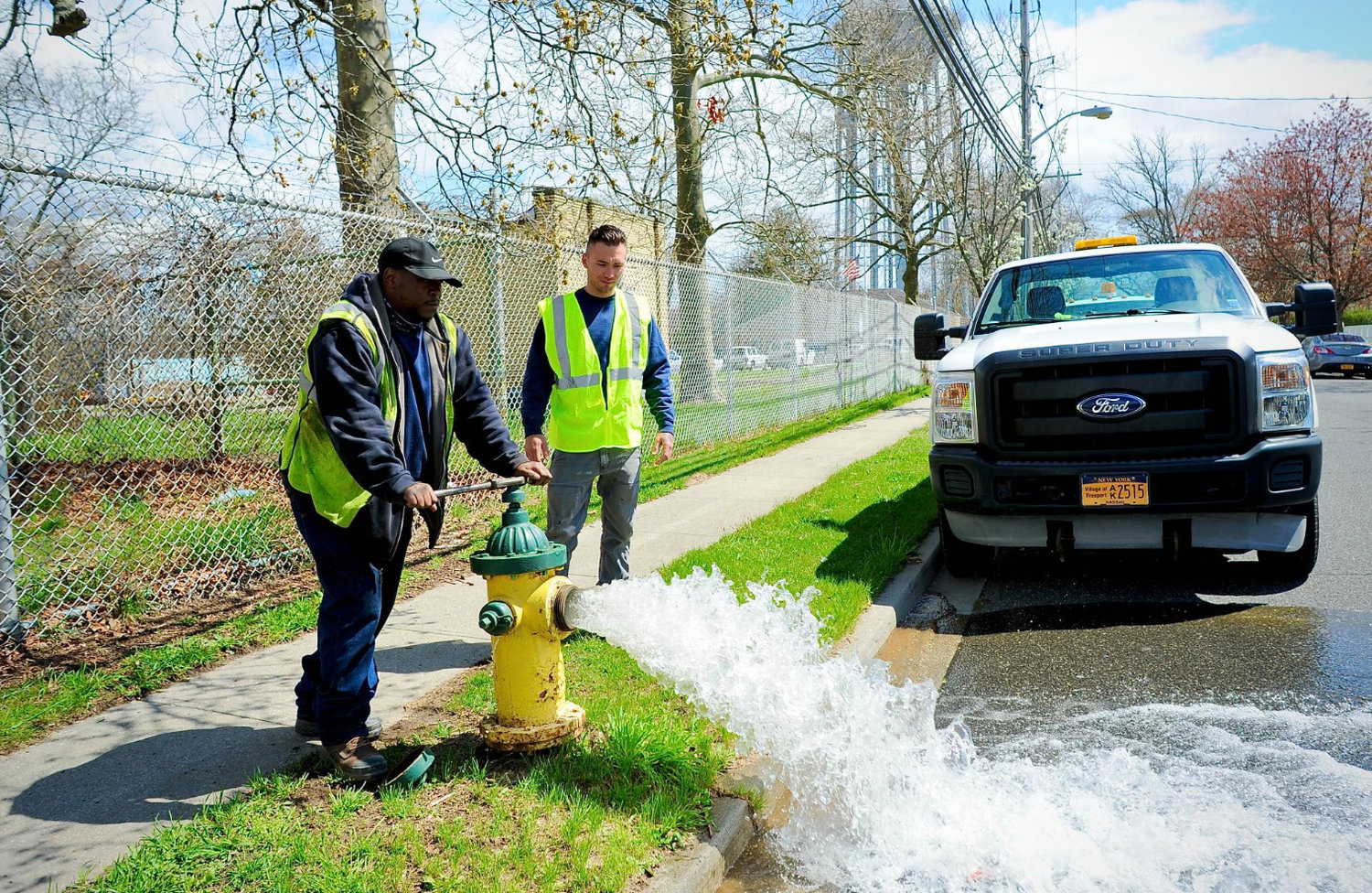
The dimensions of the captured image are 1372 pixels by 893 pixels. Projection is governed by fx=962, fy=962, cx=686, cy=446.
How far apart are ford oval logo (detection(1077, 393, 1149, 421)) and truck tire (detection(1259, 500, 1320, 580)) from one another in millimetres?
1036

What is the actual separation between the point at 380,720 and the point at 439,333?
1.47 metres

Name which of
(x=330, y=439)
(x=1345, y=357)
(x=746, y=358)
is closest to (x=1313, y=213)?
(x=1345, y=357)

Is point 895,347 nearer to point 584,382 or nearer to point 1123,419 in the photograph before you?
point 1123,419

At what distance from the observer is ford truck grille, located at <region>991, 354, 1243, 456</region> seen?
511 cm

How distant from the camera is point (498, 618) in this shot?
10.3 ft

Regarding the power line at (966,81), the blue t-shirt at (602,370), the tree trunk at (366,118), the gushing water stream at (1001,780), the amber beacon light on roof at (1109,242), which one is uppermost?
the power line at (966,81)

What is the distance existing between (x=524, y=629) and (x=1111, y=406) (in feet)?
11.7

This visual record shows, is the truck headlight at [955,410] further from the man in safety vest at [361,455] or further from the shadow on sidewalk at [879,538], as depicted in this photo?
the man in safety vest at [361,455]

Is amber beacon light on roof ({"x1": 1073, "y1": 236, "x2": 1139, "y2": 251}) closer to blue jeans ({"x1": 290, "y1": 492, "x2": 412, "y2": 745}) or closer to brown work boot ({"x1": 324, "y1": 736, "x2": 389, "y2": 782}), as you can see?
blue jeans ({"x1": 290, "y1": 492, "x2": 412, "y2": 745})

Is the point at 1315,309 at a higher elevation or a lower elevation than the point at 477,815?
higher

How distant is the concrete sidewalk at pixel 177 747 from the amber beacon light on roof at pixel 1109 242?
4360 millimetres

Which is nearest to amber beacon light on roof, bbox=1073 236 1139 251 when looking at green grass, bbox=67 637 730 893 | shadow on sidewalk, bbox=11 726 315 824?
green grass, bbox=67 637 730 893

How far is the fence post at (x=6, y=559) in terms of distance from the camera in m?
4.33

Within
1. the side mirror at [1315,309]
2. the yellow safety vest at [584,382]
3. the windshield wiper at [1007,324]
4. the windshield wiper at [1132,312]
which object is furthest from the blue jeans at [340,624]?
the side mirror at [1315,309]
